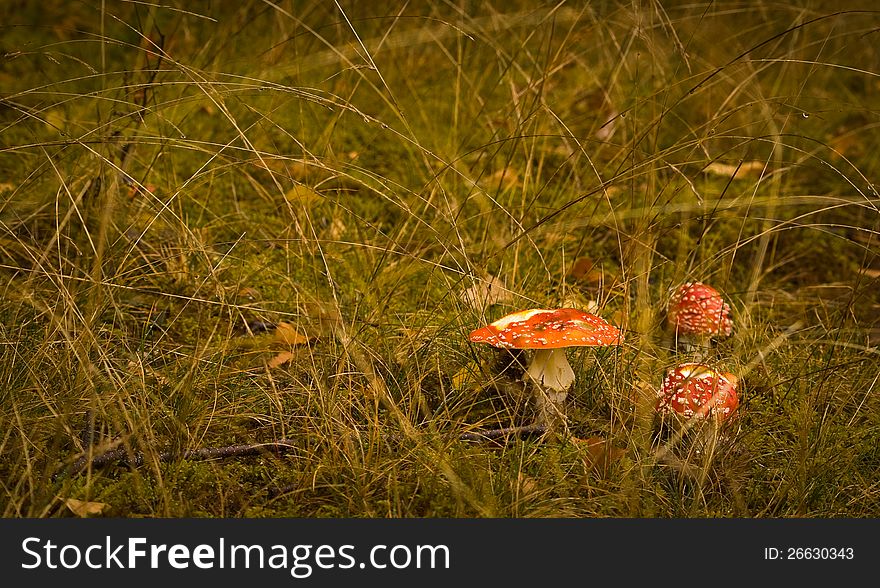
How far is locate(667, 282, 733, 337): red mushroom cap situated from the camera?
267cm

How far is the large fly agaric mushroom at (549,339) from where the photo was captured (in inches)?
82.0

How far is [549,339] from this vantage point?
2.08 metres

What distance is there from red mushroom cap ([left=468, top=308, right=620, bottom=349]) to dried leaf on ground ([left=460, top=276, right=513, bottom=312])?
0.79ft

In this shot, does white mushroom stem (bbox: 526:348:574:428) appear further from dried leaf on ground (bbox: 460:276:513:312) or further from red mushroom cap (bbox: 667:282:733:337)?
red mushroom cap (bbox: 667:282:733:337)

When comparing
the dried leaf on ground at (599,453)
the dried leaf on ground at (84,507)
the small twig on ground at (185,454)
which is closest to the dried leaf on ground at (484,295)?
the dried leaf on ground at (599,453)

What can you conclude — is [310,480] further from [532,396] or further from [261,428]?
[532,396]

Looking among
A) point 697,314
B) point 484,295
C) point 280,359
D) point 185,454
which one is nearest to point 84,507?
point 185,454

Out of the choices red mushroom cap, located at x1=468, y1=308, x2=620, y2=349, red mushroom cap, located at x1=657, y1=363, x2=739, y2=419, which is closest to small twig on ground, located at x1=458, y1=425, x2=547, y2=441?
red mushroom cap, located at x1=468, y1=308, x2=620, y2=349

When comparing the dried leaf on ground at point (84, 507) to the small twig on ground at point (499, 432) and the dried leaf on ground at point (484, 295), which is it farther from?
the dried leaf on ground at point (484, 295)

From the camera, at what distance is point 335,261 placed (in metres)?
3.00

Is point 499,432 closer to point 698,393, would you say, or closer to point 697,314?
point 698,393

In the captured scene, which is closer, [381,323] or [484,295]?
[381,323]

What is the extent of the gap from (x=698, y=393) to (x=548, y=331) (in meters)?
0.39

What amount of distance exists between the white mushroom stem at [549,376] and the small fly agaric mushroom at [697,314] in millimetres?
554
